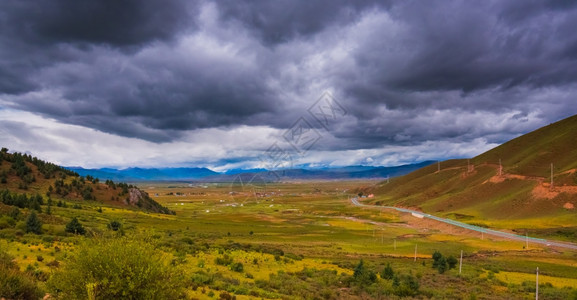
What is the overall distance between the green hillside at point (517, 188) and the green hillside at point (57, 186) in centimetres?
11488

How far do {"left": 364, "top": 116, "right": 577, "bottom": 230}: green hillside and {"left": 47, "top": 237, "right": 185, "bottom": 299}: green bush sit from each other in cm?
9903

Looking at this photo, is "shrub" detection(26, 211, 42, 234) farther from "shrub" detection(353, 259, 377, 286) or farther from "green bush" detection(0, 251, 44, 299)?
"shrub" detection(353, 259, 377, 286)

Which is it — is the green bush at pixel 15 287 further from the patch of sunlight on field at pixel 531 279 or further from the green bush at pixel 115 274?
the patch of sunlight on field at pixel 531 279

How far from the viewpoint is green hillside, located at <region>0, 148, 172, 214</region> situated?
96312 mm

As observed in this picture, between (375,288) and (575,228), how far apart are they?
75518 mm

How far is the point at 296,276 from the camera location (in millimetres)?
30781

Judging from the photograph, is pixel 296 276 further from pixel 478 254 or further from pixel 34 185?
pixel 34 185

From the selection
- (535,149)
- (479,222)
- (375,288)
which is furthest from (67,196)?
(535,149)

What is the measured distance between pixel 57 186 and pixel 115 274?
112 m

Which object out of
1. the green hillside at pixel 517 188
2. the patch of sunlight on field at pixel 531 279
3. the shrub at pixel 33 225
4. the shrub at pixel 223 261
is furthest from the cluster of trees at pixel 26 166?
the green hillside at pixel 517 188

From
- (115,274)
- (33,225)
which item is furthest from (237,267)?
(33,225)

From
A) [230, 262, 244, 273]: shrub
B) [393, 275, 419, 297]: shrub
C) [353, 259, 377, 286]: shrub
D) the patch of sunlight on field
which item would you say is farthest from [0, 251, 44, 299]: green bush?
the patch of sunlight on field

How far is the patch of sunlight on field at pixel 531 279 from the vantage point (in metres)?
36.4

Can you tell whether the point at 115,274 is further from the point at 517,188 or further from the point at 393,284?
the point at 517,188
